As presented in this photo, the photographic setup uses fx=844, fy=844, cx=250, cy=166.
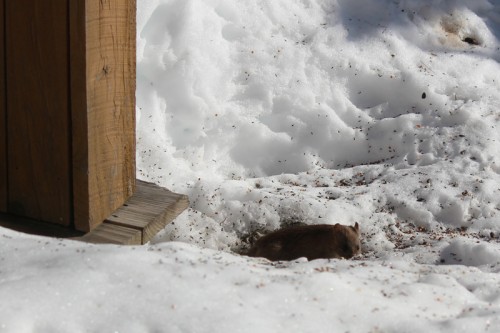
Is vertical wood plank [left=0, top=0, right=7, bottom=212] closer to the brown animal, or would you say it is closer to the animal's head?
the brown animal

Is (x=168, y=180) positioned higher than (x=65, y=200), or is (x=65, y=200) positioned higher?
(x=65, y=200)

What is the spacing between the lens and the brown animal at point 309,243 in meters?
4.47

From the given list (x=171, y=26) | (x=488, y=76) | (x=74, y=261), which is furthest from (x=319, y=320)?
(x=488, y=76)

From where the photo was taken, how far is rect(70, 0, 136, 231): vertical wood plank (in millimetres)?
3477

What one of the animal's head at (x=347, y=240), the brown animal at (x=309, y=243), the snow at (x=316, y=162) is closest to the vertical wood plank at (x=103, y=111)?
the snow at (x=316, y=162)

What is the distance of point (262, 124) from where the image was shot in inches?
225

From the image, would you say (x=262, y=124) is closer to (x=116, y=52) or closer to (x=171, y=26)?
(x=171, y=26)

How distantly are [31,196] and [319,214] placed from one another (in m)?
1.89

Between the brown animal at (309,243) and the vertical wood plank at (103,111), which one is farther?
the brown animal at (309,243)

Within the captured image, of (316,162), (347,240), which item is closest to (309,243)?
(347,240)

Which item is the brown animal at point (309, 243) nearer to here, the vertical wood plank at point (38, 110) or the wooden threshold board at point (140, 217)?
the wooden threshold board at point (140, 217)

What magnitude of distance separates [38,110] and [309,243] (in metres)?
1.66

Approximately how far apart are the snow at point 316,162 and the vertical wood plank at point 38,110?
0.40 meters

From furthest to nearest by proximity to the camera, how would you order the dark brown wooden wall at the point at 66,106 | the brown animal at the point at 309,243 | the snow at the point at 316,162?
the brown animal at the point at 309,243
the dark brown wooden wall at the point at 66,106
the snow at the point at 316,162
